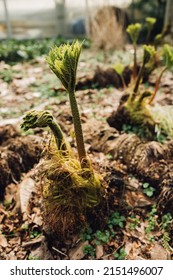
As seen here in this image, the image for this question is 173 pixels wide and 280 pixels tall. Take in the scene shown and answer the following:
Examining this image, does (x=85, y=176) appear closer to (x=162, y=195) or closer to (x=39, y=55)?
(x=162, y=195)

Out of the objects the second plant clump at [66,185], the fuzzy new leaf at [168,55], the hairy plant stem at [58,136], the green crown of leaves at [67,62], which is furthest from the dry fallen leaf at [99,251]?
the fuzzy new leaf at [168,55]

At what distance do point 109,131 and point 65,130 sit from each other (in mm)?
415

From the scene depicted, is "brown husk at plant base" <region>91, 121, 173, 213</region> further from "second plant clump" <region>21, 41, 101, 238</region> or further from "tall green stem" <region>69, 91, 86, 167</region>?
"tall green stem" <region>69, 91, 86, 167</region>

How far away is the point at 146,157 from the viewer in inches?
96.0

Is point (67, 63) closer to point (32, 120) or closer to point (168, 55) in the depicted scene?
point (32, 120)

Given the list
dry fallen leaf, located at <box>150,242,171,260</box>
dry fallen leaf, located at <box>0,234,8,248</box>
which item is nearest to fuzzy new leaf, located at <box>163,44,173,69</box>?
dry fallen leaf, located at <box>150,242,171,260</box>

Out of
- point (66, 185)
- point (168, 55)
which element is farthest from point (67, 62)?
point (168, 55)

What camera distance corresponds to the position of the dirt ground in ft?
6.66

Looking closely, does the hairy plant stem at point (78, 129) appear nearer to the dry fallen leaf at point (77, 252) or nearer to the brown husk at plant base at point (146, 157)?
the dry fallen leaf at point (77, 252)

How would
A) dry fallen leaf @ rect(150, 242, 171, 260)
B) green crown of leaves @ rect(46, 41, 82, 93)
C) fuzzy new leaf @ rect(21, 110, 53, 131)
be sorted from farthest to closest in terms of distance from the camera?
1. dry fallen leaf @ rect(150, 242, 171, 260)
2. fuzzy new leaf @ rect(21, 110, 53, 131)
3. green crown of leaves @ rect(46, 41, 82, 93)

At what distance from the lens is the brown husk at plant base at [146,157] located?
A: 221 cm

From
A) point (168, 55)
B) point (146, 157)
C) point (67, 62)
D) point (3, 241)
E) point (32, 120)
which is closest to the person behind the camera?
point (67, 62)

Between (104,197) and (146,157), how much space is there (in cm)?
56

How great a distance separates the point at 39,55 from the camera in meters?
5.21
